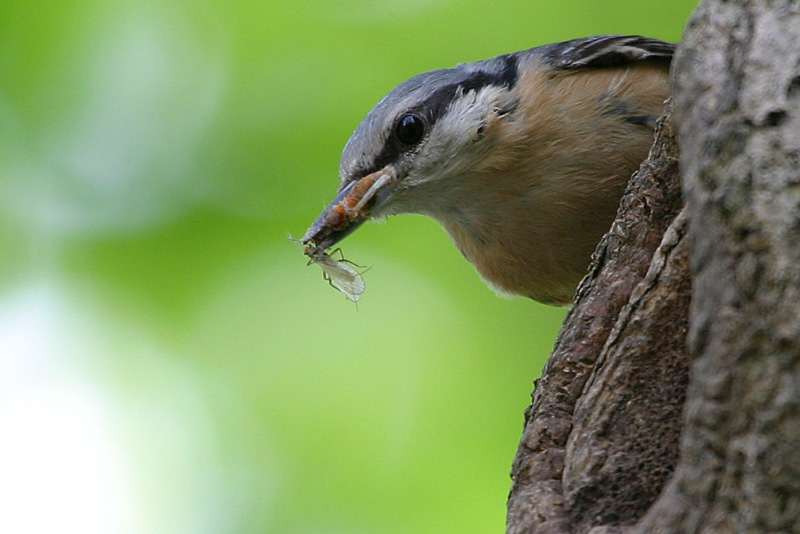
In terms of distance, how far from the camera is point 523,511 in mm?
2424

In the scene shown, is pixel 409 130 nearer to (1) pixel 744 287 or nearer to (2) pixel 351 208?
(2) pixel 351 208

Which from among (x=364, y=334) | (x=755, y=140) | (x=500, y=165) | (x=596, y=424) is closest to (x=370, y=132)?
(x=500, y=165)

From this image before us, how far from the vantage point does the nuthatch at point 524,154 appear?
3.41 m

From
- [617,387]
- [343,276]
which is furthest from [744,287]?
[343,276]

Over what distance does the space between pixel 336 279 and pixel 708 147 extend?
5.81 feet

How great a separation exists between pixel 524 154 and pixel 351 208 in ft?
2.13

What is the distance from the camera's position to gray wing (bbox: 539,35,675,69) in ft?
11.5

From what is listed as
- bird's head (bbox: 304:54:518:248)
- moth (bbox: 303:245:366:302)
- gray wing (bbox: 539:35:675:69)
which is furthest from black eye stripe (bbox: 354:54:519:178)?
moth (bbox: 303:245:366:302)

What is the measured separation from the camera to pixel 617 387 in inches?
92.4

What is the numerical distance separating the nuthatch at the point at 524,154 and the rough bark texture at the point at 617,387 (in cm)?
83

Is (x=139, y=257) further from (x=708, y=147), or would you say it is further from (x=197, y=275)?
(x=708, y=147)

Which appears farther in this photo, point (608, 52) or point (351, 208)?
point (608, 52)

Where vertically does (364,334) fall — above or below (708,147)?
above

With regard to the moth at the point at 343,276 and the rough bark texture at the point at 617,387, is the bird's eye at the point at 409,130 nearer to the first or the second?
the moth at the point at 343,276
